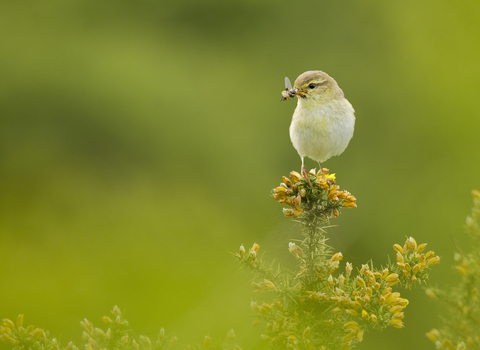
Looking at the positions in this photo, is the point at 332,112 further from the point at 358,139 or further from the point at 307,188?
the point at 358,139

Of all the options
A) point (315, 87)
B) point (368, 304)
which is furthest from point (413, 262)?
point (315, 87)

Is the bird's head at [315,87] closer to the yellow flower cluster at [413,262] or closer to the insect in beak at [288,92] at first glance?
the insect in beak at [288,92]

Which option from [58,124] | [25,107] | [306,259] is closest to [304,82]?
[306,259]

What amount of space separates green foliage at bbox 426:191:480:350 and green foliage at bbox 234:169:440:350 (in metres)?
0.31

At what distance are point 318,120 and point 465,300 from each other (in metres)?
1.63

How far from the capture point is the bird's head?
251 centimetres

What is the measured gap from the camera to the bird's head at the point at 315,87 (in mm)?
2506

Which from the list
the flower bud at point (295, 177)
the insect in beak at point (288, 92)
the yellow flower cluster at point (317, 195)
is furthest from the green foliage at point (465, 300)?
the insect in beak at point (288, 92)

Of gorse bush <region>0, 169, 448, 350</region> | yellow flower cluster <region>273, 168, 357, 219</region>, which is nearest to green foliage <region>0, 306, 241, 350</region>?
gorse bush <region>0, 169, 448, 350</region>

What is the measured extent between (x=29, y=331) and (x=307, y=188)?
1291 millimetres

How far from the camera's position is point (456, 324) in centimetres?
108

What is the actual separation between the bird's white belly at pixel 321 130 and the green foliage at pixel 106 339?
141cm

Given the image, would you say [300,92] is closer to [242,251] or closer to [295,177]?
[295,177]

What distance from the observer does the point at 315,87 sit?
8.41 ft
